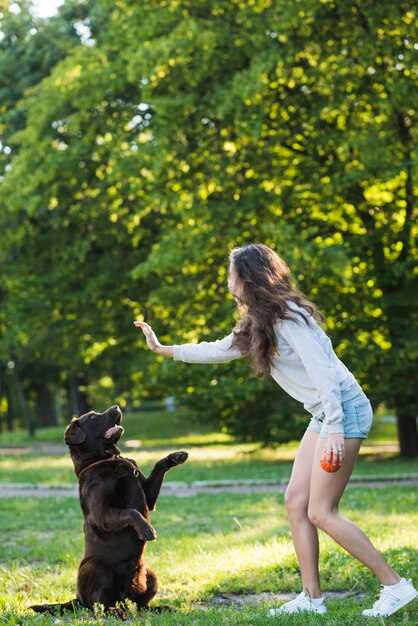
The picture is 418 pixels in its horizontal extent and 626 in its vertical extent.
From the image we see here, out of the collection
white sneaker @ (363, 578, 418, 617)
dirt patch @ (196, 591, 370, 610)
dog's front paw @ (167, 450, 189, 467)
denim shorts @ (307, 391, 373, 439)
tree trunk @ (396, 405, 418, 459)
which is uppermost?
denim shorts @ (307, 391, 373, 439)

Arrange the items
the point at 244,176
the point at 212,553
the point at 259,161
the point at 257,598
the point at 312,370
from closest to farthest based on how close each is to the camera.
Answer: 1. the point at 312,370
2. the point at 257,598
3. the point at 212,553
4. the point at 259,161
5. the point at 244,176

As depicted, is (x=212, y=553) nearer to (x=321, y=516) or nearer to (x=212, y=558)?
(x=212, y=558)

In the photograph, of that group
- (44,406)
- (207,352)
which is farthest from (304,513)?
(44,406)

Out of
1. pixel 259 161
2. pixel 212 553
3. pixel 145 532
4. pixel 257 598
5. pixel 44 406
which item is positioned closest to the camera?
pixel 145 532

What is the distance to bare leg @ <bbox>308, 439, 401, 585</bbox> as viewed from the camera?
5.28m

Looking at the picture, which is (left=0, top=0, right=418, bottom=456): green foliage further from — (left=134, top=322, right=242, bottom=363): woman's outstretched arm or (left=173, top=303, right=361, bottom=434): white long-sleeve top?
(left=173, top=303, right=361, bottom=434): white long-sleeve top

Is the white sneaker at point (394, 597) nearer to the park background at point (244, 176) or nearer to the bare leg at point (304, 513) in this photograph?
the bare leg at point (304, 513)

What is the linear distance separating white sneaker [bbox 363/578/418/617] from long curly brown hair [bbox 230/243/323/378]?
54.3 inches

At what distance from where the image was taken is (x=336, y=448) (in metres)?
5.10

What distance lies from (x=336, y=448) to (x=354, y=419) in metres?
0.29

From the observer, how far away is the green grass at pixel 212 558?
18.9 feet

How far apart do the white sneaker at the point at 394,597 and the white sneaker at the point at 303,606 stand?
1.18ft

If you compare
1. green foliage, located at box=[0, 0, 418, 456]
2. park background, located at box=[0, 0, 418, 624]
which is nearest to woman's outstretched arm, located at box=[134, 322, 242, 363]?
park background, located at box=[0, 0, 418, 624]

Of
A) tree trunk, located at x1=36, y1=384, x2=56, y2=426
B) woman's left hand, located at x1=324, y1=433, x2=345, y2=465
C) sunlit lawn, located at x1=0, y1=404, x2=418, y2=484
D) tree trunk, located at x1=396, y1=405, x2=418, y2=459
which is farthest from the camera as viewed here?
tree trunk, located at x1=36, y1=384, x2=56, y2=426
